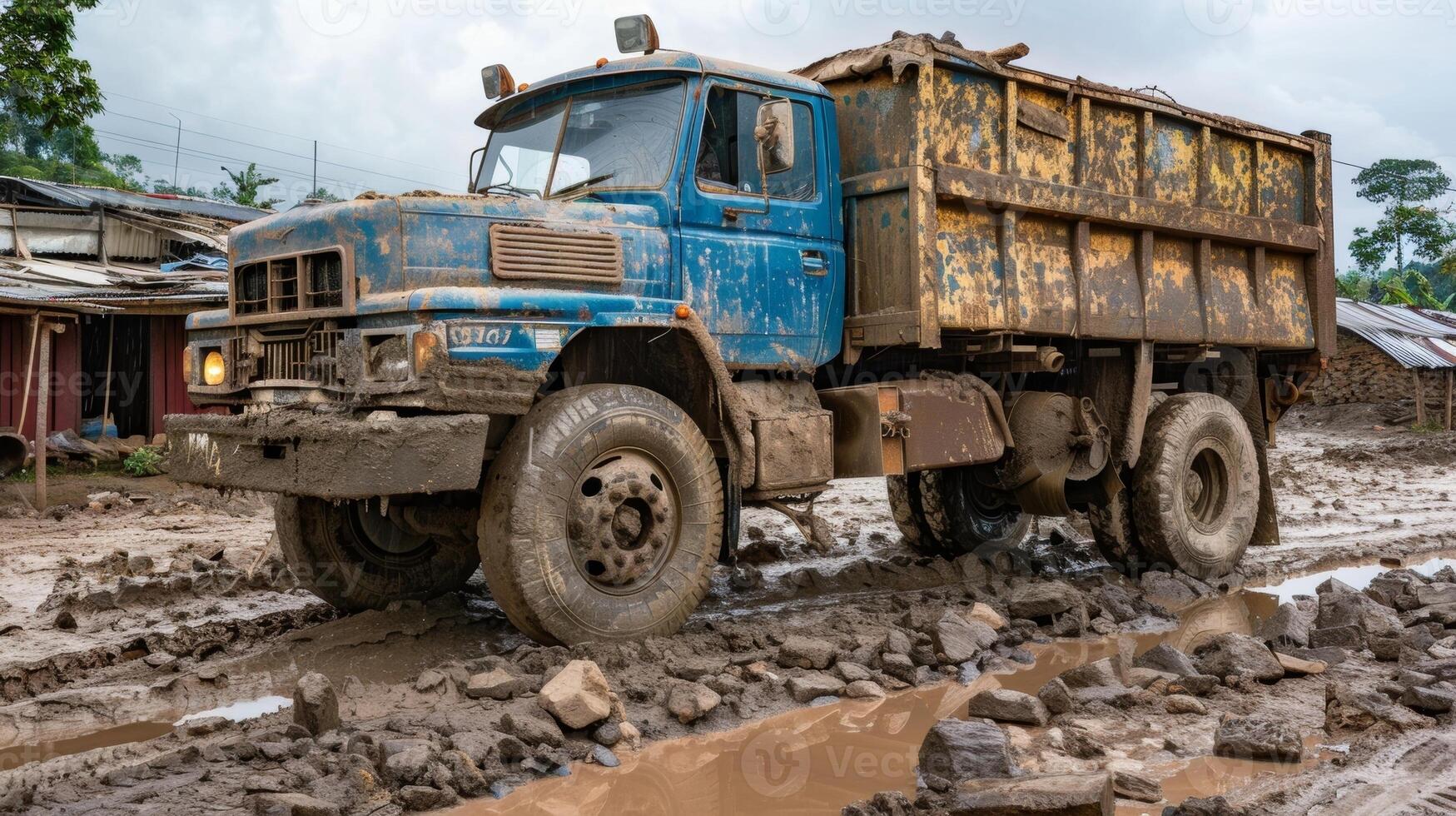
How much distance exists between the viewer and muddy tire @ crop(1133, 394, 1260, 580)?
7.61 m

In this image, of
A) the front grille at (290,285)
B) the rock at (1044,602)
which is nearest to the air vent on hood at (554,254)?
the front grille at (290,285)

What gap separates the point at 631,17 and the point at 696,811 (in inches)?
153

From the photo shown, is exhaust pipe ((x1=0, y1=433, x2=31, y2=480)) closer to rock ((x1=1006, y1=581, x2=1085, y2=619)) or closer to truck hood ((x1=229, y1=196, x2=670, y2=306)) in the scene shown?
truck hood ((x1=229, y1=196, x2=670, y2=306))

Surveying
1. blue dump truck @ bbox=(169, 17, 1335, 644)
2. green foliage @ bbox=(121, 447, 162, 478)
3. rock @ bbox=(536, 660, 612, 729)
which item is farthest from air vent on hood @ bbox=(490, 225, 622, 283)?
green foliage @ bbox=(121, 447, 162, 478)

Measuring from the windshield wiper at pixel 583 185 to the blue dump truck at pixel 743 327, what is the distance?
0.03 metres

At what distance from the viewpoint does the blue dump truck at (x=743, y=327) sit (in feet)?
15.9

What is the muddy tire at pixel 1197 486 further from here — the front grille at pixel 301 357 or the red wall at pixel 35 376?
the red wall at pixel 35 376

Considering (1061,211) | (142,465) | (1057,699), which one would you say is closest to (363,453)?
(1057,699)

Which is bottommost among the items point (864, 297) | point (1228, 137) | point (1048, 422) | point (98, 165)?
point (1048, 422)

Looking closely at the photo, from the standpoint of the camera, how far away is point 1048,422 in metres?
7.20

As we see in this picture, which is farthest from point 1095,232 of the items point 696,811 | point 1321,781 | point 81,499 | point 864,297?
point 81,499

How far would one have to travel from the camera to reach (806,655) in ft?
Answer: 16.6

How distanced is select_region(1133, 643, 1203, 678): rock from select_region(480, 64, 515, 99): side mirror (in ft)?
14.2

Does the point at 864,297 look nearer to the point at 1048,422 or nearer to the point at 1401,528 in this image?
the point at 1048,422
